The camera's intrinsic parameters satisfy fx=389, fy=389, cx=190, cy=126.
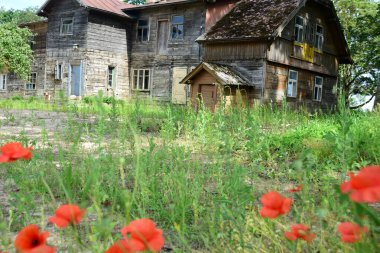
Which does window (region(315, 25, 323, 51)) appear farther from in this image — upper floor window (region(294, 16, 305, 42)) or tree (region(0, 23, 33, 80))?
tree (region(0, 23, 33, 80))

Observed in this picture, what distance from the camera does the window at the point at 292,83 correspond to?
18.9m

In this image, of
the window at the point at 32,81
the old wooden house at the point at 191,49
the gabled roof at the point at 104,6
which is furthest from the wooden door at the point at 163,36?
the window at the point at 32,81

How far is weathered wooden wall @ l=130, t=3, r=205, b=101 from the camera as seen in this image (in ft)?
65.8

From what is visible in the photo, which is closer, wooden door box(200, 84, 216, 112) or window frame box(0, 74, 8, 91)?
wooden door box(200, 84, 216, 112)

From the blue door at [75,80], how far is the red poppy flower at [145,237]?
21660mm

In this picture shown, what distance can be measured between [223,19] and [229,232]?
59.1ft

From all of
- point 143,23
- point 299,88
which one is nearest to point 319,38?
point 299,88

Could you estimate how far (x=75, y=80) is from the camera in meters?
22.2

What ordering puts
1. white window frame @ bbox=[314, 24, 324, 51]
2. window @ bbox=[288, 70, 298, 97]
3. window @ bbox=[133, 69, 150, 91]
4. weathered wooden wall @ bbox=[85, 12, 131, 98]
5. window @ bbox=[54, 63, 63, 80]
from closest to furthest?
window @ bbox=[288, 70, 298, 97]
white window frame @ bbox=[314, 24, 324, 51]
weathered wooden wall @ bbox=[85, 12, 131, 98]
window @ bbox=[133, 69, 150, 91]
window @ bbox=[54, 63, 63, 80]

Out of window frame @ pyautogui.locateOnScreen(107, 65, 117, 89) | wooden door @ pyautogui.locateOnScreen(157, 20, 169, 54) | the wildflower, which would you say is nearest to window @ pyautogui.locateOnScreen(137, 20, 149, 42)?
wooden door @ pyautogui.locateOnScreen(157, 20, 169, 54)

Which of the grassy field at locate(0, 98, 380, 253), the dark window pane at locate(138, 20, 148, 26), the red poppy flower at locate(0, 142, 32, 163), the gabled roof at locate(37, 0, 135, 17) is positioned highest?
the gabled roof at locate(37, 0, 135, 17)

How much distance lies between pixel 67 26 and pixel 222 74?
11.6 meters

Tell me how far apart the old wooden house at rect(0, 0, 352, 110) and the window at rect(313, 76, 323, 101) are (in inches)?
2.2

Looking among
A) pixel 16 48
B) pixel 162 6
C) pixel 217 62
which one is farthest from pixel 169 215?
pixel 16 48
